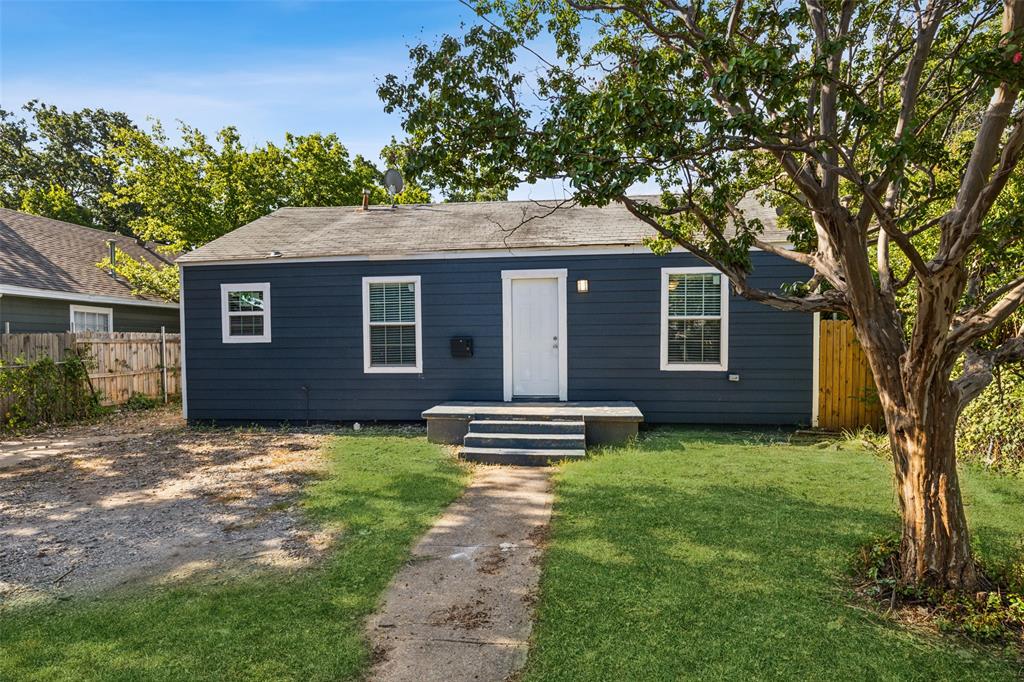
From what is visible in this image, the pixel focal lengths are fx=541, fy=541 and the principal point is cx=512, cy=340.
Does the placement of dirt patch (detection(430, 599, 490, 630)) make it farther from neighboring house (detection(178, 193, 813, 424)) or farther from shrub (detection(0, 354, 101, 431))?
shrub (detection(0, 354, 101, 431))

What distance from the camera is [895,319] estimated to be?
124 inches

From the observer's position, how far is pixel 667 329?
834 cm

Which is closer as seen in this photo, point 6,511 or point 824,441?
point 6,511

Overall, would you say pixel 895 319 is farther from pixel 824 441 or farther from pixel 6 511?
pixel 6 511

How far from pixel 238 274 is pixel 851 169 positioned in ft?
29.8

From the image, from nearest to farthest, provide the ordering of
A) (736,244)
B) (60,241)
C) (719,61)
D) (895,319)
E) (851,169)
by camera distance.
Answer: (851,169), (895,319), (719,61), (736,244), (60,241)

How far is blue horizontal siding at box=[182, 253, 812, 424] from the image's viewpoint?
8203mm

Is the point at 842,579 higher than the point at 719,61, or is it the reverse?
the point at 719,61

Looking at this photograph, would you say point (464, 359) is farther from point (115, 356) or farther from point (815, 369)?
point (115, 356)

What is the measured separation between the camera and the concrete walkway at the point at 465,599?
254 cm

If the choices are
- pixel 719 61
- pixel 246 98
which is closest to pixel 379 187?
pixel 246 98

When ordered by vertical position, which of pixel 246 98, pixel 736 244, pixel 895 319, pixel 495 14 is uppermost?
pixel 246 98

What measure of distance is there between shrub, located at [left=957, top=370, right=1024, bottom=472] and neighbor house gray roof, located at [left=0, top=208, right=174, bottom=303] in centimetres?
1581

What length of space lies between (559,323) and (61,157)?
33.5 metres
